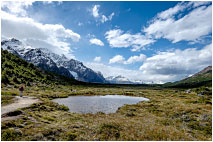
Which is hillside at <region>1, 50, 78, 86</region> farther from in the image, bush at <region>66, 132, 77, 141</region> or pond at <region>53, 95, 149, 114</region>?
bush at <region>66, 132, 77, 141</region>

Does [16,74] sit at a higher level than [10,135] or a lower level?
higher

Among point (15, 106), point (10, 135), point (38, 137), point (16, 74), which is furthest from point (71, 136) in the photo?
point (16, 74)

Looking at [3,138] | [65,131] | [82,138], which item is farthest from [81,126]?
[3,138]

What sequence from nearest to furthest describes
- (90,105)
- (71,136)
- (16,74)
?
(71,136)
(90,105)
(16,74)

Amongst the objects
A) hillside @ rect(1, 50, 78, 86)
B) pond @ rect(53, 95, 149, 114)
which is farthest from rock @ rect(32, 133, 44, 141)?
hillside @ rect(1, 50, 78, 86)

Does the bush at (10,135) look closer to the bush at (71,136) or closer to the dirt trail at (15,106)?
the bush at (71,136)

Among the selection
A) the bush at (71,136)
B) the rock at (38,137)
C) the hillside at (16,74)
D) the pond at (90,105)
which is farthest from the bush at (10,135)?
the hillside at (16,74)

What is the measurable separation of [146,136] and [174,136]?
10.1 feet

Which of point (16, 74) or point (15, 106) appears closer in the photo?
point (15, 106)

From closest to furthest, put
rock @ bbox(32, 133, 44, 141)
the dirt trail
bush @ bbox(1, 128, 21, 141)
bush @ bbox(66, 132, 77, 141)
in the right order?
bush @ bbox(1, 128, 21, 141) < rock @ bbox(32, 133, 44, 141) < bush @ bbox(66, 132, 77, 141) < the dirt trail

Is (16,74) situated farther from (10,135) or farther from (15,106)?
(10,135)

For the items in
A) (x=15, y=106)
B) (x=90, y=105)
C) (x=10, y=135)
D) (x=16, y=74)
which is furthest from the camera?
(x=16, y=74)

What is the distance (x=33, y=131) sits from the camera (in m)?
13.4

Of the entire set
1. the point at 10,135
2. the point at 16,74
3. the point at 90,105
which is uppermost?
the point at 16,74
